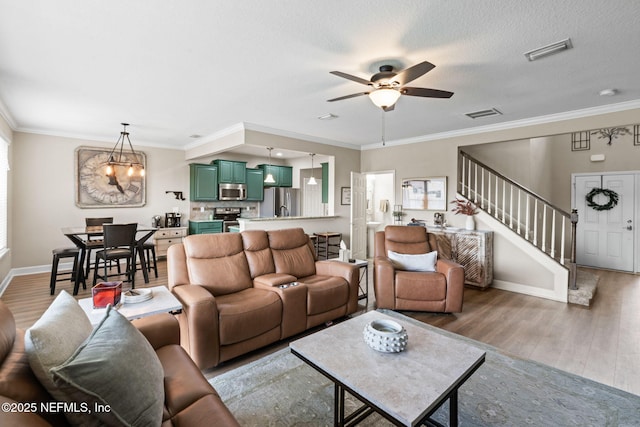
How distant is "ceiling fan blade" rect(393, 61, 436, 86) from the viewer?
7.29ft

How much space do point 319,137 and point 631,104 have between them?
14.2ft

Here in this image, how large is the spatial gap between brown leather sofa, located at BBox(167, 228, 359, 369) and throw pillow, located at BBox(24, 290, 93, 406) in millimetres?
1026

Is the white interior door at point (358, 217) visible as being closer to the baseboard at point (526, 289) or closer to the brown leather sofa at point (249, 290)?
the baseboard at point (526, 289)

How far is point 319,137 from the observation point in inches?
229

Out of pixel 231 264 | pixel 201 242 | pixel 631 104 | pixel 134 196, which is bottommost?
pixel 231 264

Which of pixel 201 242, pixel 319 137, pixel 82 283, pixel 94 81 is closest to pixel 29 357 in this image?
pixel 201 242

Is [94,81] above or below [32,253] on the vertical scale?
above

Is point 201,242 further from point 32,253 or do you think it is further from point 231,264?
point 32,253

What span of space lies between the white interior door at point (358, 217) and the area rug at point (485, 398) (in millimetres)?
4154

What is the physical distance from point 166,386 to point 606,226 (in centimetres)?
798

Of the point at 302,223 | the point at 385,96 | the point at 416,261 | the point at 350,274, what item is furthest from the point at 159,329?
the point at 302,223

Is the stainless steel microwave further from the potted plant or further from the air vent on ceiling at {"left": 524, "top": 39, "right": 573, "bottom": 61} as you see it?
the air vent on ceiling at {"left": 524, "top": 39, "right": 573, "bottom": 61}

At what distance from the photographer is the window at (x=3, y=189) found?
171 inches

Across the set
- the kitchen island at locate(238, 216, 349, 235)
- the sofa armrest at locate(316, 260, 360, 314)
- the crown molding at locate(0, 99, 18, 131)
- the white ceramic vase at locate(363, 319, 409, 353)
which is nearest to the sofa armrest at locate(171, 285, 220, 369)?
the white ceramic vase at locate(363, 319, 409, 353)
